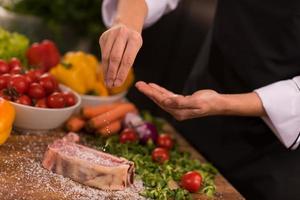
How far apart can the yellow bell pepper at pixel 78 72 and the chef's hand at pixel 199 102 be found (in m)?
0.67

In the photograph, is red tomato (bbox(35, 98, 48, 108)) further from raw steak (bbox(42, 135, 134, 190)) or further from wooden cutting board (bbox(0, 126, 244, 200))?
raw steak (bbox(42, 135, 134, 190))

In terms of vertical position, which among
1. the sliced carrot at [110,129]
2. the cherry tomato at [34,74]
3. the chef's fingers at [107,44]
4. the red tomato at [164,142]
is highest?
the chef's fingers at [107,44]

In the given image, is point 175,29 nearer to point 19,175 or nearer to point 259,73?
point 259,73

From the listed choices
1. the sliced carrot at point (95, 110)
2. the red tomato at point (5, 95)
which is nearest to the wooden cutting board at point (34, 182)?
the red tomato at point (5, 95)

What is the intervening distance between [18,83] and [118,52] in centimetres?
52

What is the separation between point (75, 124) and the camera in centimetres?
206

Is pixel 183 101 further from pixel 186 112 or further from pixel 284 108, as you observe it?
pixel 284 108

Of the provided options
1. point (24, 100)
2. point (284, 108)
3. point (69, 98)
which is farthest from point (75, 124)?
point (284, 108)

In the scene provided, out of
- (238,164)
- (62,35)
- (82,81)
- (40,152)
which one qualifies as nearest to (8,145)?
(40,152)

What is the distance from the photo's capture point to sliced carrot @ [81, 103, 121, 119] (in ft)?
6.92

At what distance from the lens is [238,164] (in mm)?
2092

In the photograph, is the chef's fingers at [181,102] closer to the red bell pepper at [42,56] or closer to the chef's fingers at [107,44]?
the chef's fingers at [107,44]

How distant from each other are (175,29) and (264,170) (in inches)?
57.9

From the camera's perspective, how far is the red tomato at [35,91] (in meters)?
1.96
